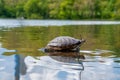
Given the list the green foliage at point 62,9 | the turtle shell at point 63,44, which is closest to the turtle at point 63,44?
the turtle shell at point 63,44

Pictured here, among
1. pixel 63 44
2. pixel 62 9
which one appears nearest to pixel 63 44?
pixel 63 44

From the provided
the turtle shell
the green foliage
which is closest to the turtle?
the turtle shell

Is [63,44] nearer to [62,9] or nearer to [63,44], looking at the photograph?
[63,44]

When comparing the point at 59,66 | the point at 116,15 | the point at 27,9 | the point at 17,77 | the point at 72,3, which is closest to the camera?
the point at 17,77

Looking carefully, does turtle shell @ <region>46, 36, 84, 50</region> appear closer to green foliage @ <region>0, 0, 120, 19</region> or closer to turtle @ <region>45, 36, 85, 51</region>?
turtle @ <region>45, 36, 85, 51</region>

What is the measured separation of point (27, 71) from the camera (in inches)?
387

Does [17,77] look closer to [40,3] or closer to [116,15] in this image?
[116,15]

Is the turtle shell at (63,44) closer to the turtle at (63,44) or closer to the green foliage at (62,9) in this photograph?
the turtle at (63,44)

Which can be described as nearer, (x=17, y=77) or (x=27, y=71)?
(x=17, y=77)

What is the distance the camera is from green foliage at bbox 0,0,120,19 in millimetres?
93750

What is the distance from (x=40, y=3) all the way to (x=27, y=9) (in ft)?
14.9

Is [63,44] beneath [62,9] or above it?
above

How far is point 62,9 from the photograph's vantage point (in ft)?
327

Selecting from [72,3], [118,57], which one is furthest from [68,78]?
[72,3]
